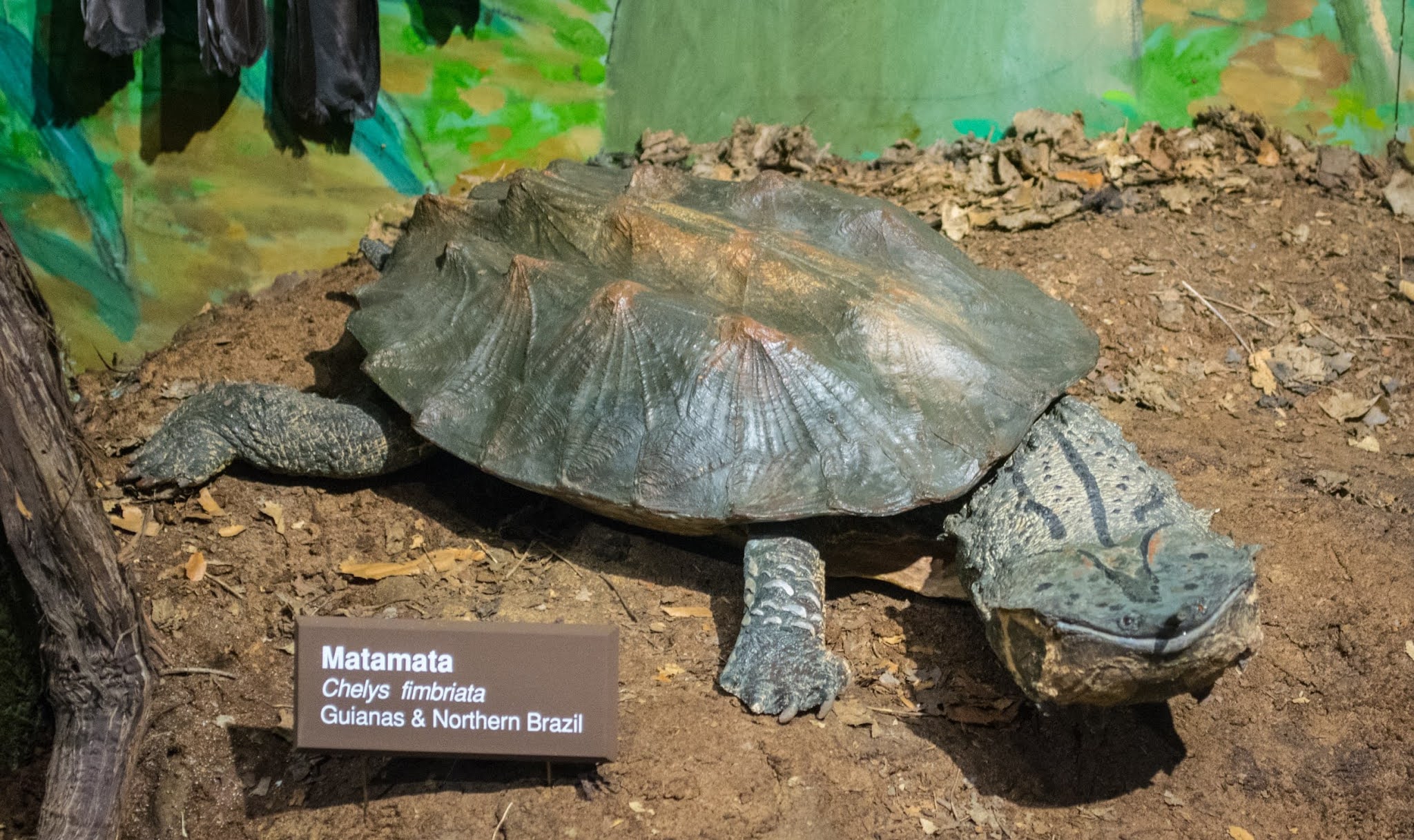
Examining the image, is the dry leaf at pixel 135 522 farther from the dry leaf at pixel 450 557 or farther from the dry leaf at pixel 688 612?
the dry leaf at pixel 688 612

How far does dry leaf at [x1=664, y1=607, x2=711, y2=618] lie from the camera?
3945 mm

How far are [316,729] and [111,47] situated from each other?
319 cm

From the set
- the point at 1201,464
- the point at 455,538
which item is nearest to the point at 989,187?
the point at 1201,464

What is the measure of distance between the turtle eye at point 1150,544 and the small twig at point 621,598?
1.74 meters

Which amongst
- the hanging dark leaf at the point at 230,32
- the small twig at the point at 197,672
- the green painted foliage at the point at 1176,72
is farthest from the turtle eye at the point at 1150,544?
the hanging dark leaf at the point at 230,32

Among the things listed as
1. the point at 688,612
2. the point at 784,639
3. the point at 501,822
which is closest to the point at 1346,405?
the point at 784,639

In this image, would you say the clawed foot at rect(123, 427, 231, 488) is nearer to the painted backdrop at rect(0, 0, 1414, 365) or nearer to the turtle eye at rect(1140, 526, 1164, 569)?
the painted backdrop at rect(0, 0, 1414, 365)

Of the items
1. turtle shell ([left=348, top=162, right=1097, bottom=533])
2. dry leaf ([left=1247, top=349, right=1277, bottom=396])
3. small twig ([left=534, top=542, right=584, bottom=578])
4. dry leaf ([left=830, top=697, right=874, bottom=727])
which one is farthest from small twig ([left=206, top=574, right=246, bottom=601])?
dry leaf ([left=1247, top=349, right=1277, bottom=396])

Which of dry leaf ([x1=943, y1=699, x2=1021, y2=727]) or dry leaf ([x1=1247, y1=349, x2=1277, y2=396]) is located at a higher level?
dry leaf ([x1=1247, y1=349, x2=1277, y2=396])

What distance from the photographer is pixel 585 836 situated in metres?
2.98

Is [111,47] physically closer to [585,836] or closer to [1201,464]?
[585,836]

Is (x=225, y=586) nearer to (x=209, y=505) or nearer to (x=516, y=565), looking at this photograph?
(x=209, y=505)

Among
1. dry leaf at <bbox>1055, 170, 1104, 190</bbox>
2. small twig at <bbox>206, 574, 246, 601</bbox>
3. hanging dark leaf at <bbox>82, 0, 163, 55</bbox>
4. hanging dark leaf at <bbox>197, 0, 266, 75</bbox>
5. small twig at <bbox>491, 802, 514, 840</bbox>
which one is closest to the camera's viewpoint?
small twig at <bbox>491, 802, 514, 840</bbox>

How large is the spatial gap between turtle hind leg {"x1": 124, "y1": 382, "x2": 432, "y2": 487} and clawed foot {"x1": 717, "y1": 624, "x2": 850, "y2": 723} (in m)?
1.65
